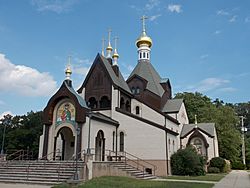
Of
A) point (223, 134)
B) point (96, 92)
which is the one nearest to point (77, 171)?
point (96, 92)

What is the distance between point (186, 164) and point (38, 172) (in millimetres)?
14745

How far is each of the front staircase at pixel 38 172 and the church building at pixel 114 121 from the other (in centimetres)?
189

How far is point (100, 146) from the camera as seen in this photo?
25.8 meters

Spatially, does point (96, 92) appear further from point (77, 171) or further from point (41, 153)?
point (77, 171)

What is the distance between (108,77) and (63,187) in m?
17.4

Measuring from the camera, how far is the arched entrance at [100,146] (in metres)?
25.3

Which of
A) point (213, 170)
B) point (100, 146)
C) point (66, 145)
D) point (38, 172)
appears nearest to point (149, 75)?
point (213, 170)

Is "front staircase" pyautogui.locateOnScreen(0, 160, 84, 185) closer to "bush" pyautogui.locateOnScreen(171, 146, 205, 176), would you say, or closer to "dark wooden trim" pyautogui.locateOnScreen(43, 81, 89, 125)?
"dark wooden trim" pyautogui.locateOnScreen(43, 81, 89, 125)

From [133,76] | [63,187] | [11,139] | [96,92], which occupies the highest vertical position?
[133,76]

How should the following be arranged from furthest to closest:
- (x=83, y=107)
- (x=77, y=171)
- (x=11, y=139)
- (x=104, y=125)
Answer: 1. (x=11, y=139)
2. (x=104, y=125)
3. (x=83, y=107)
4. (x=77, y=171)

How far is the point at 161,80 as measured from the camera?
3934cm

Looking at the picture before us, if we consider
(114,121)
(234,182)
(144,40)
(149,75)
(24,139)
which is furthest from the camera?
(24,139)

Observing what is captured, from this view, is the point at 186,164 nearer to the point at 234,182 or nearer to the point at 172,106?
the point at 234,182

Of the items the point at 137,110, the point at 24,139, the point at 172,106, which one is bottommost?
the point at 24,139
